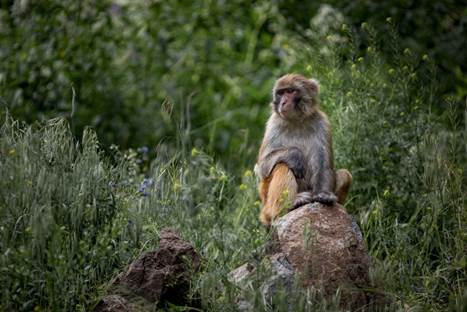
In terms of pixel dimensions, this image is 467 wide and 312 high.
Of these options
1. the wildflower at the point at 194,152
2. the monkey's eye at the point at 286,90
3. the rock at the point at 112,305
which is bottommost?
the rock at the point at 112,305

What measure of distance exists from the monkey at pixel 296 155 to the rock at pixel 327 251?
0.45m

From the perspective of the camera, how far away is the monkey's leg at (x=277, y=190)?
25.3 ft

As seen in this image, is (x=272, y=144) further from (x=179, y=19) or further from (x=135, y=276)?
(x=179, y=19)

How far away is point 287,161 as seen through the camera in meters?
8.00

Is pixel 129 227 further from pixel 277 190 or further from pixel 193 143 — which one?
pixel 193 143

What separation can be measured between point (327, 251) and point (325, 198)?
69 cm

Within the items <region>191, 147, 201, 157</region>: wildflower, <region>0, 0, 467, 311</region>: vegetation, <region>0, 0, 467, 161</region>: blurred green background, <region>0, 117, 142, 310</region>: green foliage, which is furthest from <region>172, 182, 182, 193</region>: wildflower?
<region>0, 0, 467, 161</region>: blurred green background

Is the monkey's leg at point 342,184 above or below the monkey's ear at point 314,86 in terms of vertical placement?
below

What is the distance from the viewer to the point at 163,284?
6.45 meters

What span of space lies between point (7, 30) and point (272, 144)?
4.64 meters

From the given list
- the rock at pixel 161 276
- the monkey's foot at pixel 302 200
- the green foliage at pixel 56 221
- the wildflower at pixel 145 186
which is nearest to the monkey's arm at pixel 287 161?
the monkey's foot at pixel 302 200

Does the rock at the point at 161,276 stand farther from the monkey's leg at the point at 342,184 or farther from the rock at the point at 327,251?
the monkey's leg at the point at 342,184

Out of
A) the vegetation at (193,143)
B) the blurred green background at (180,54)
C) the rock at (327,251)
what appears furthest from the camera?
the blurred green background at (180,54)

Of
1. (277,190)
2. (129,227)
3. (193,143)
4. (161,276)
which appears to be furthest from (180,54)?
(161,276)
